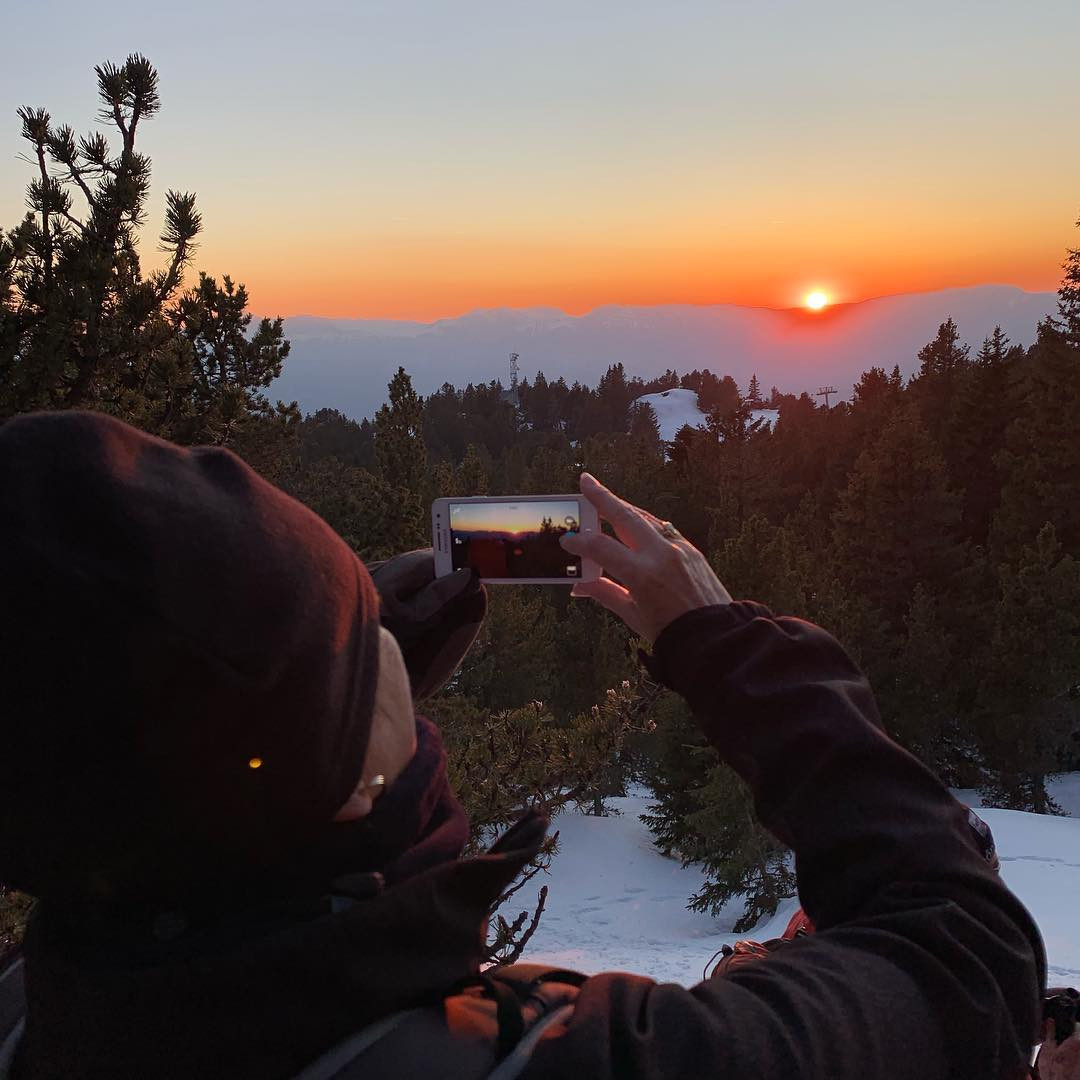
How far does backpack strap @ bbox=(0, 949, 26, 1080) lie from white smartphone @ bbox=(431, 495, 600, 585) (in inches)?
43.1

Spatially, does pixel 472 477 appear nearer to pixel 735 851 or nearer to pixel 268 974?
pixel 735 851

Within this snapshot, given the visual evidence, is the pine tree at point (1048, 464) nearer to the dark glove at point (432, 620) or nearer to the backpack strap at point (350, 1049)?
the dark glove at point (432, 620)

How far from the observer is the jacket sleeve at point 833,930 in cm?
88

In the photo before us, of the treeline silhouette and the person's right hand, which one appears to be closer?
the person's right hand

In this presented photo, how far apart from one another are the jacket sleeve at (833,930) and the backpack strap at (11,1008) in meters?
0.69

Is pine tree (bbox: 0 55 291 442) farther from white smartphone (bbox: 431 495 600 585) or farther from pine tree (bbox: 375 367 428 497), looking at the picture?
pine tree (bbox: 375 367 428 497)

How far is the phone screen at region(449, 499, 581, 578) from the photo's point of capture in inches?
83.5

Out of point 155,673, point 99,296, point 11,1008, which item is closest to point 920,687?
point 99,296

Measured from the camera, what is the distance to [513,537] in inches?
87.7

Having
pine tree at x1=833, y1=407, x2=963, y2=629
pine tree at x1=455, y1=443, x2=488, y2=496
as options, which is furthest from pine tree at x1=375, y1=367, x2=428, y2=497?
pine tree at x1=833, y1=407, x2=963, y2=629

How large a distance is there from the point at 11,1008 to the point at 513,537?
4.51 ft

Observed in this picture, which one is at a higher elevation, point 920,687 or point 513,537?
point 513,537

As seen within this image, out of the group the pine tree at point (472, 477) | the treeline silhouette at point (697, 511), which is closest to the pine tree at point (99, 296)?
the treeline silhouette at point (697, 511)

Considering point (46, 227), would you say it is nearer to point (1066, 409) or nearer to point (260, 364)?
point (260, 364)
